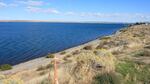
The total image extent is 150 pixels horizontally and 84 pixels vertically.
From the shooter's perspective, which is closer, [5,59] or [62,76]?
[62,76]

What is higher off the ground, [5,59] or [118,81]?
[118,81]

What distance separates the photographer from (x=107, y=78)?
16422 millimetres

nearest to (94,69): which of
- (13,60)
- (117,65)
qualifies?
(117,65)

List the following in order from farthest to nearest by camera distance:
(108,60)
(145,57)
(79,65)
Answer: (145,57) → (108,60) → (79,65)

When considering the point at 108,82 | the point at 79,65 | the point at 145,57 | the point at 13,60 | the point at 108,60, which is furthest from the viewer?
the point at 13,60

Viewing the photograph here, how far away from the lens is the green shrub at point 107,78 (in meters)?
16.1

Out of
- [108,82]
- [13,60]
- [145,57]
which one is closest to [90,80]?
[108,82]

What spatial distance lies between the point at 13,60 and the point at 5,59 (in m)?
1.75

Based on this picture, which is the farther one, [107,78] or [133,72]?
[133,72]

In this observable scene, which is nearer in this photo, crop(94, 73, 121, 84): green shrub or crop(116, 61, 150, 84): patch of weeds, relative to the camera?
crop(94, 73, 121, 84): green shrub

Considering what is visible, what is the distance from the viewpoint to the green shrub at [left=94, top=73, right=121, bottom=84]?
1612 cm

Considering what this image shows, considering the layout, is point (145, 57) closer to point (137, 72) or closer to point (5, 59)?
point (137, 72)

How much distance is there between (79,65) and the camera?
17188mm

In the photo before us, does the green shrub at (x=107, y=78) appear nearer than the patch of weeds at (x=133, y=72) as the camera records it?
Yes
